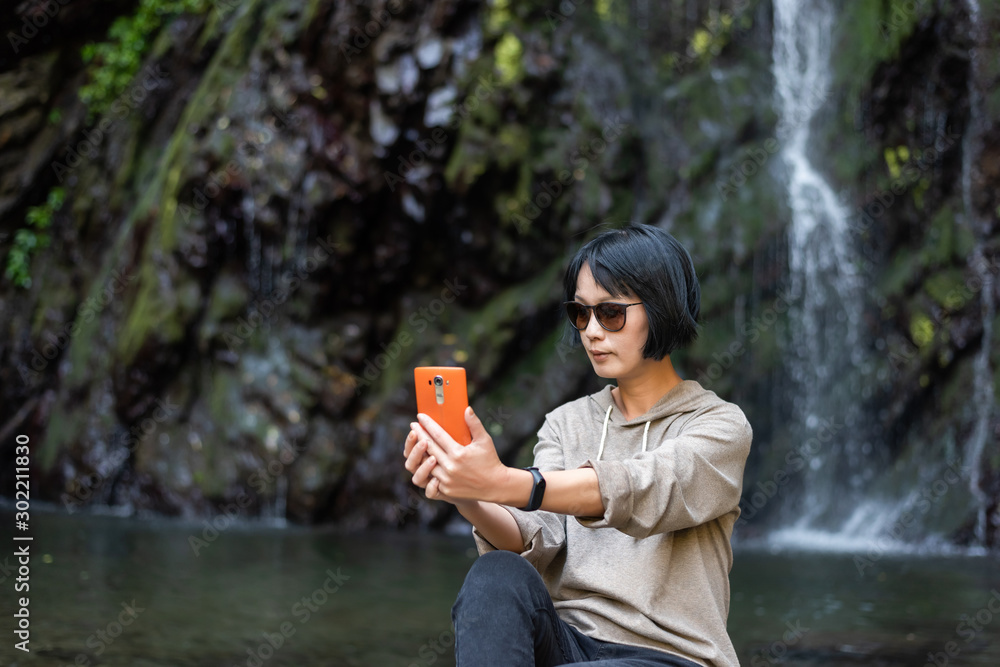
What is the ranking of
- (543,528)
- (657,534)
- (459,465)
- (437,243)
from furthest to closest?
(437,243)
(543,528)
(657,534)
(459,465)

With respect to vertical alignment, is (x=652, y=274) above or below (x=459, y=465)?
above

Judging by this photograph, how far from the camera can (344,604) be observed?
5090mm

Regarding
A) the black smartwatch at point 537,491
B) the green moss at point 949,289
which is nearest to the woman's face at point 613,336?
the black smartwatch at point 537,491

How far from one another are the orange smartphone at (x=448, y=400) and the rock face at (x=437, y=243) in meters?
7.96

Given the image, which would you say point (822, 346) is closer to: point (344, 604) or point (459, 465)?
point (344, 604)

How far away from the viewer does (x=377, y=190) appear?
399 inches

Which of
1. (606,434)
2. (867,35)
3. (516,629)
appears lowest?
(516,629)

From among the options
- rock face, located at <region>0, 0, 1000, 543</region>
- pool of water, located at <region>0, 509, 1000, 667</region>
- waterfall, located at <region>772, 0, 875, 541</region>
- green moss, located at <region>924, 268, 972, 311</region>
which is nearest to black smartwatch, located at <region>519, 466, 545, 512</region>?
pool of water, located at <region>0, 509, 1000, 667</region>

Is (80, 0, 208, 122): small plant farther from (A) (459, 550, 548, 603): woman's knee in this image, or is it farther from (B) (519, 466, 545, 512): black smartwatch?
(B) (519, 466, 545, 512): black smartwatch

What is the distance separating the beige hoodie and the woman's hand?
0.21 m

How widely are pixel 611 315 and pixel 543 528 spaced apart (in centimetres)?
51

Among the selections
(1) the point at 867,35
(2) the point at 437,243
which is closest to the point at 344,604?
(2) the point at 437,243

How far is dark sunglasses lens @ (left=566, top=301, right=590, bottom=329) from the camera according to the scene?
201 centimetres

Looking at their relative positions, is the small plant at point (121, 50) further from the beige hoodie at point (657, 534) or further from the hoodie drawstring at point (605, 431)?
the beige hoodie at point (657, 534)
